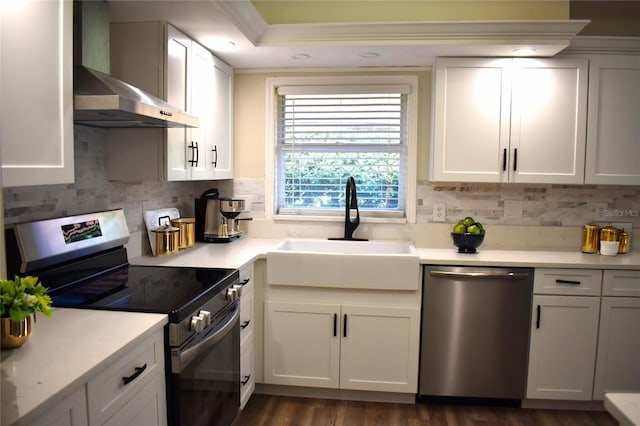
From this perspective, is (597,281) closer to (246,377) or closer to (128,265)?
(246,377)

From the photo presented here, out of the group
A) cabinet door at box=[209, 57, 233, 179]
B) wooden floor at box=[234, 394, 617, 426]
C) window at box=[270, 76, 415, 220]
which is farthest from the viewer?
window at box=[270, 76, 415, 220]

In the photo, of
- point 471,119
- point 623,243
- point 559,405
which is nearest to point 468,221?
point 471,119

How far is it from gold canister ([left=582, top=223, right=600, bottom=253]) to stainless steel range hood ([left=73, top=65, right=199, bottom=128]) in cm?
252

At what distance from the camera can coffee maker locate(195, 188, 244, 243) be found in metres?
3.08

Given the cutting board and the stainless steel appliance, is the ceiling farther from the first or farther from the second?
the stainless steel appliance

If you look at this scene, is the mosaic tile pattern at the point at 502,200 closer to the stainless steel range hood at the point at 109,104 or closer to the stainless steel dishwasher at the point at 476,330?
→ the stainless steel dishwasher at the point at 476,330

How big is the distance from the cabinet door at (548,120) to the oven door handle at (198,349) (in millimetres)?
1917

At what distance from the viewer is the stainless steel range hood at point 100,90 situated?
1659 mm

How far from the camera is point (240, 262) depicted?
247cm

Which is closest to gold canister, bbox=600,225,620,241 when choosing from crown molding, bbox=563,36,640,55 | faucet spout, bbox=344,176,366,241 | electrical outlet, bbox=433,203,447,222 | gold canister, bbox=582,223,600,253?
gold canister, bbox=582,223,600,253

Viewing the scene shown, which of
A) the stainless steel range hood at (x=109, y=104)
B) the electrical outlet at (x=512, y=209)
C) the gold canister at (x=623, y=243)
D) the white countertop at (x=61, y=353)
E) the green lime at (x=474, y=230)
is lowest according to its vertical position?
the white countertop at (x=61, y=353)

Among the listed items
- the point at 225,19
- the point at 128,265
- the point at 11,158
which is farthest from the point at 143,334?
the point at 225,19

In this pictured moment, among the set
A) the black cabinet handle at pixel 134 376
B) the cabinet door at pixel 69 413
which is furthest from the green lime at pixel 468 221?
the cabinet door at pixel 69 413

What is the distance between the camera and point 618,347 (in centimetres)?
269
